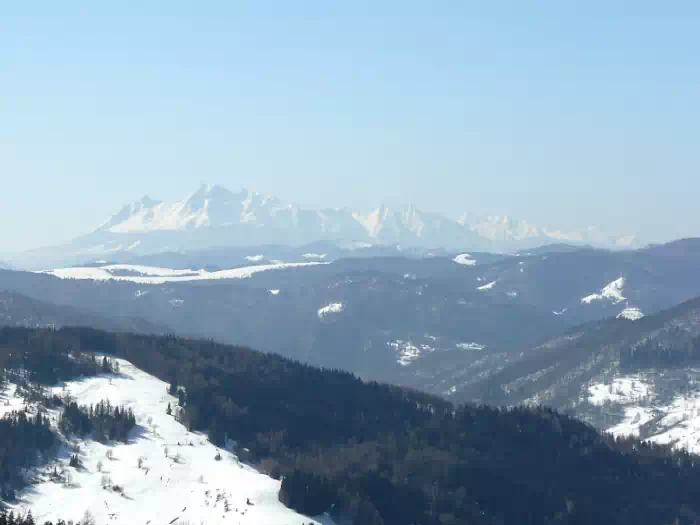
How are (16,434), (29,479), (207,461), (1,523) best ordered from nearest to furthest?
(1,523)
(29,479)
(16,434)
(207,461)

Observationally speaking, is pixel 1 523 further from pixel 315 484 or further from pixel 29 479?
pixel 315 484

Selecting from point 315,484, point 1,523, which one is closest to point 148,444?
point 315,484

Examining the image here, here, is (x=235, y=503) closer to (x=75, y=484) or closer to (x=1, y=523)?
(x=75, y=484)

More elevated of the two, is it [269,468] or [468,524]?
[269,468]

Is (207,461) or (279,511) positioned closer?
(279,511)

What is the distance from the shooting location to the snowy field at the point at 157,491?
6373 inches

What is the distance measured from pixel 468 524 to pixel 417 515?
38.0 feet

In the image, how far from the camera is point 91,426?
7795 inches

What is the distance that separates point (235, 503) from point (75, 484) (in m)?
29.7

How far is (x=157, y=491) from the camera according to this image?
173750 millimetres

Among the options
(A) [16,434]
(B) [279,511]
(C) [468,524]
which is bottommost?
(C) [468,524]

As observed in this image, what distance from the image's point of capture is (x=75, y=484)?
170250mm

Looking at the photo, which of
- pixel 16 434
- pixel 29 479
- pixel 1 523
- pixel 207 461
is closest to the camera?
pixel 1 523

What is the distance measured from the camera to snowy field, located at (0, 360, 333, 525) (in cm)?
16188
